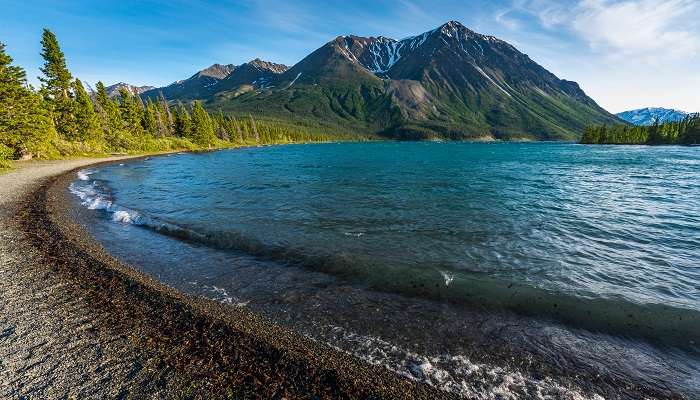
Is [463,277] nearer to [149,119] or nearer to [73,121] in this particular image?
[73,121]

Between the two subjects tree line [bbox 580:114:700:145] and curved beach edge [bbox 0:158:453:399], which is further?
tree line [bbox 580:114:700:145]

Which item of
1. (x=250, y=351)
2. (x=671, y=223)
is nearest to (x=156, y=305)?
(x=250, y=351)

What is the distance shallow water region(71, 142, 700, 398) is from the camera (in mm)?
8609

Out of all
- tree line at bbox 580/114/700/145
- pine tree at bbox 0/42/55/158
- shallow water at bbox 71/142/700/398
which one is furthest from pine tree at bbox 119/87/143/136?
tree line at bbox 580/114/700/145

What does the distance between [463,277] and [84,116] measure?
96.6 metres

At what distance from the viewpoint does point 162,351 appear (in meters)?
8.05

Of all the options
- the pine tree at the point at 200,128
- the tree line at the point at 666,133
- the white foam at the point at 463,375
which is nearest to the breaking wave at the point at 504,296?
the white foam at the point at 463,375

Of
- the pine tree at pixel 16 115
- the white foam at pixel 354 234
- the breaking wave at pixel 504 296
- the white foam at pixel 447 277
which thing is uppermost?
the pine tree at pixel 16 115

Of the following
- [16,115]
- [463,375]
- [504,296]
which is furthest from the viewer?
[16,115]

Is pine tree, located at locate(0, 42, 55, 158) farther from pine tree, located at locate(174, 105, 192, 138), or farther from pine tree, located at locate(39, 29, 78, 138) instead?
pine tree, located at locate(174, 105, 192, 138)

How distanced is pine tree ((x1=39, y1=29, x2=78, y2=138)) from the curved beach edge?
8456cm

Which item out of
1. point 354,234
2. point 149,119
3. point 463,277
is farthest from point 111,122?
point 463,277

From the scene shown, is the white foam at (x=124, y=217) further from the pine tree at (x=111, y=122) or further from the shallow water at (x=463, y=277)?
→ the pine tree at (x=111, y=122)

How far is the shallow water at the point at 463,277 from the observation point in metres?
8.61
